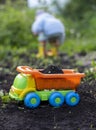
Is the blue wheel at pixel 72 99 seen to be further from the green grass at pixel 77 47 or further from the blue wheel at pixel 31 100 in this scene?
the green grass at pixel 77 47

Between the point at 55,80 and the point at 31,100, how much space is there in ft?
1.31

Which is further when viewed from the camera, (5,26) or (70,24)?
(70,24)

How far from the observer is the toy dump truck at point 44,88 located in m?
4.65

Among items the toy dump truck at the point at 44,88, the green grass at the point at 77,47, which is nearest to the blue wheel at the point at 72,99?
the toy dump truck at the point at 44,88

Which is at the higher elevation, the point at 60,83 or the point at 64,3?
the point at 64,3

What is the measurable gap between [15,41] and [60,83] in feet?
23.3

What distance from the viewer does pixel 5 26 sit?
12.0 m

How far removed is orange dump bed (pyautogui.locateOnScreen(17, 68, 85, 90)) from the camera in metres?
4.70

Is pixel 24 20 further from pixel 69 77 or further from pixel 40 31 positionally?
pixel 69 77

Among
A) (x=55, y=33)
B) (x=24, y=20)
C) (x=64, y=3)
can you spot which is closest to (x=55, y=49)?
(x=55, y=33)

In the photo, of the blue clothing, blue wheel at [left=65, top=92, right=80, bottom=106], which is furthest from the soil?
the blue clothing

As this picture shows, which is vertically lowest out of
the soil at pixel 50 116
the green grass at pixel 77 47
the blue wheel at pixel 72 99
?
the soil at pixel 50 116

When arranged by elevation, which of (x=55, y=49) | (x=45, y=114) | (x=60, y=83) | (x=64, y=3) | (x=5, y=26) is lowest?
(x=45, y=114)

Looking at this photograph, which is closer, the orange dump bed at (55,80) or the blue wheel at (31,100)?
the blue wheel at (31,100)
